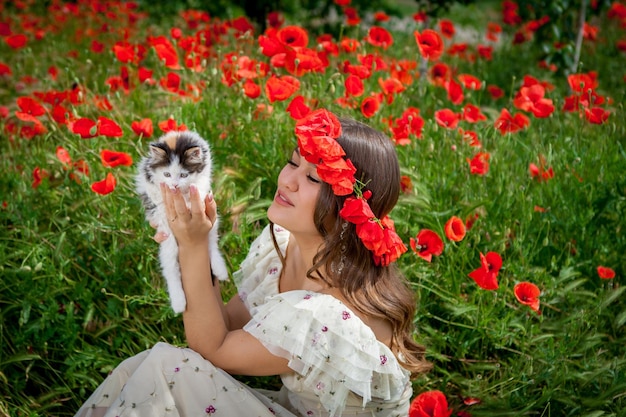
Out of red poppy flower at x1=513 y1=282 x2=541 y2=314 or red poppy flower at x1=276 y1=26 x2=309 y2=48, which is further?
red poppy flower at x1=276 y1=26 x2=309 y2=48

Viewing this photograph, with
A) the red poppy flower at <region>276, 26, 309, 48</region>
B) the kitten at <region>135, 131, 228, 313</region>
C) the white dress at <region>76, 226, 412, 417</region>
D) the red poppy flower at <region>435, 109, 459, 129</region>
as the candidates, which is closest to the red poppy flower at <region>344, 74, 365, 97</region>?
the red poppy flower at <region>276, 26, 309, 48</region>

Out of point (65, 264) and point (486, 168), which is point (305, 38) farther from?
point (65, 264)

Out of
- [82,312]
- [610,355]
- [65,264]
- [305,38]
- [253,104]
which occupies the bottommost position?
[610,355]

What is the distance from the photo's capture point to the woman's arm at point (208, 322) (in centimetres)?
211

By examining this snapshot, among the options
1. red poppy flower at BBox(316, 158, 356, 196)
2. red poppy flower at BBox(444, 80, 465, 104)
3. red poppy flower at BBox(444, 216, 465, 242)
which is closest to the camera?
red poppy flower at BBox(316, 158, 356, 196)

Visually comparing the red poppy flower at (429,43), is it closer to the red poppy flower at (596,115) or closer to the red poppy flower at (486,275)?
the red poppy flower at (596,115)

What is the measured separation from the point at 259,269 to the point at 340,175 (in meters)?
0.70

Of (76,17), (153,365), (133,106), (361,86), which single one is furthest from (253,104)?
(76,17)

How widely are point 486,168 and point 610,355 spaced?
2.82 ft

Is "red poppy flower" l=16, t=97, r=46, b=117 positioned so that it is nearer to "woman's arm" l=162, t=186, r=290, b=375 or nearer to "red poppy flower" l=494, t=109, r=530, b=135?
"woman's arm" l=162, t=186, r=290, b=375

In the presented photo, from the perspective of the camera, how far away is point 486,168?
10.1ft

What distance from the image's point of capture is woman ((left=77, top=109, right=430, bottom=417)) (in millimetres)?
2035

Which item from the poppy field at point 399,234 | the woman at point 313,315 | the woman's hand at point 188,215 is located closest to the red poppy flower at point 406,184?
the poppy field at point 399,234

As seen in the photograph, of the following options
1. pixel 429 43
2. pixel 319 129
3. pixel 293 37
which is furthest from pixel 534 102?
pixel 319 129
